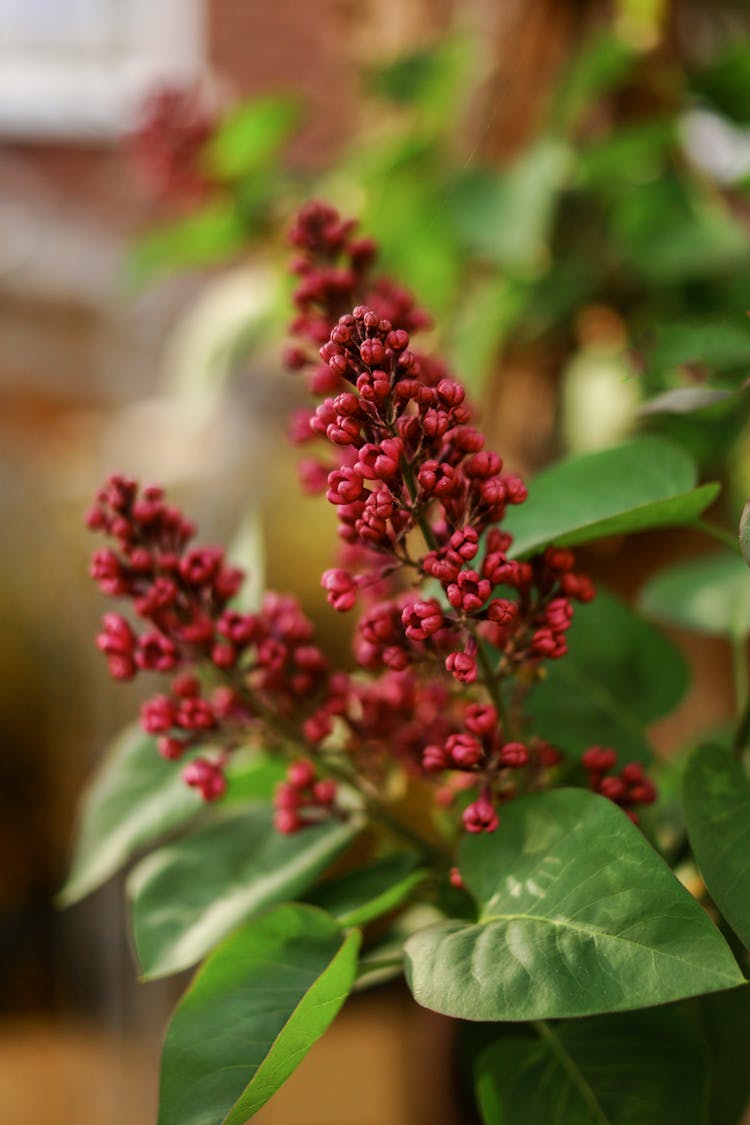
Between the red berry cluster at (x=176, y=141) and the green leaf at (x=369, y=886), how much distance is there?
Answer: 739 mm

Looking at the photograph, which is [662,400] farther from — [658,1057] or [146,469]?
[146,469]

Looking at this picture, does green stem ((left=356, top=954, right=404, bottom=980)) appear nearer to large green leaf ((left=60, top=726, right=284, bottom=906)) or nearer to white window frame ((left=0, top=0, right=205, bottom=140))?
large green leaf ((left=60, top=726, right=284, bottom=906))

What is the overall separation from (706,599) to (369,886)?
19cm

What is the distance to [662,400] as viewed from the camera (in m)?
0.34

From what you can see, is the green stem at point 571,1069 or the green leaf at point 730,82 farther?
the green leaf at point 730,82

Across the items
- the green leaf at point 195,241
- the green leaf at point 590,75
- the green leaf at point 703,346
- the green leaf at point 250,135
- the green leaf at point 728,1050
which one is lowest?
the green leaf at point 728,1050

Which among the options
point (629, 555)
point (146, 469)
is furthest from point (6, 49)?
point (629, 555)

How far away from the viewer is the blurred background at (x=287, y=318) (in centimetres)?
75

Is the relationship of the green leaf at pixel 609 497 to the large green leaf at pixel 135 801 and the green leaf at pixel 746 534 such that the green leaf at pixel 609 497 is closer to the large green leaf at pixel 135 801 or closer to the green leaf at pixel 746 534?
the green leaf at pixel 746 534

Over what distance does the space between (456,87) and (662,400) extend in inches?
27.1

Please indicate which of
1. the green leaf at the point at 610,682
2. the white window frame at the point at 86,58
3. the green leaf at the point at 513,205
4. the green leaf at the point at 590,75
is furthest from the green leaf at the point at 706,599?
the white window frame at the point at 86,58

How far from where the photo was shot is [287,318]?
35.9 inches

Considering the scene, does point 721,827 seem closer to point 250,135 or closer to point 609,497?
point 609,497

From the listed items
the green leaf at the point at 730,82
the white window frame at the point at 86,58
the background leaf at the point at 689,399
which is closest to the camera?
the background leaf at the point at 689,399
